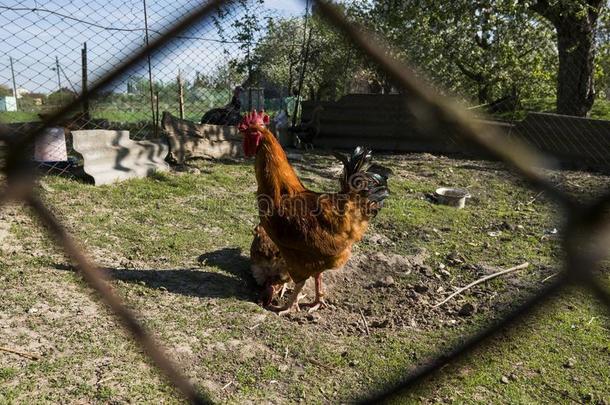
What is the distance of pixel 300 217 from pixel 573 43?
4.53m

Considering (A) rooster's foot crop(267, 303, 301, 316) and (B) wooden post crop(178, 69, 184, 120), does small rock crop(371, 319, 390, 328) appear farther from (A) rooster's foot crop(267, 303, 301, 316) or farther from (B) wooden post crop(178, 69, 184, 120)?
(B) wooden post crop(178, 69, 184, 120)

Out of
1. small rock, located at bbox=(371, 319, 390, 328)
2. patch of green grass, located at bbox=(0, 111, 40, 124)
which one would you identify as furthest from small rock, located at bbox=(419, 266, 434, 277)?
patch of green grass, located at bbox=(0, 111, 40, 124)

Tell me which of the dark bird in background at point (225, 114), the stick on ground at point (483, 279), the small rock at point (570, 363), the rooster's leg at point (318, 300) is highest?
the dark bird in background at point (225, 114)

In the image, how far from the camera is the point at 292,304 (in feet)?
10.9

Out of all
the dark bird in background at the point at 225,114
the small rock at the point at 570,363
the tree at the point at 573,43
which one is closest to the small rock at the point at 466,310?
the small rock at the point at 570,363

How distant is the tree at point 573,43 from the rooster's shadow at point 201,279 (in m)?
3.87

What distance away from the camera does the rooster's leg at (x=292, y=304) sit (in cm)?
326

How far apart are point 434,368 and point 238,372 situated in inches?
72.9

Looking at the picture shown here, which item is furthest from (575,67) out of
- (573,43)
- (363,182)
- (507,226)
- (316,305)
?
(316,305)

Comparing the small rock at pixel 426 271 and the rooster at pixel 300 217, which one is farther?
the small rock at pixel 426 271

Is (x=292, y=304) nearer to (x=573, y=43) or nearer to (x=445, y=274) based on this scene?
(x=445, y=274)

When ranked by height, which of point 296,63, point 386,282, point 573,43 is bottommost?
point 386,282

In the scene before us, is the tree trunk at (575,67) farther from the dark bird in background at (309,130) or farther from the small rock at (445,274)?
the dark bird in background at (309,130)

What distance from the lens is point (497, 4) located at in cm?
654
